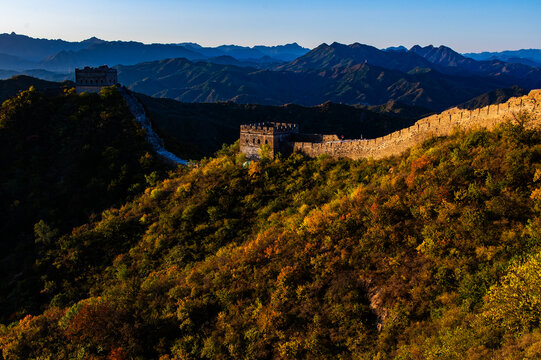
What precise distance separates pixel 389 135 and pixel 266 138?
1189cm

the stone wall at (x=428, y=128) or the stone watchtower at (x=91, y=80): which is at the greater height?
the stone watchtower at (x=91, y=80)

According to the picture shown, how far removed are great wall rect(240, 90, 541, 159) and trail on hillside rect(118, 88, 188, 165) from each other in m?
15.8

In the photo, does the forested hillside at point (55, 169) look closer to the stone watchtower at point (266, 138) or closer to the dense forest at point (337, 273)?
the dense forest at point (337, 273)

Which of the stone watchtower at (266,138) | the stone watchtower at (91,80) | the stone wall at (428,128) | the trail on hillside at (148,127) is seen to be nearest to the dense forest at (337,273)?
the stone wall at (428,128)

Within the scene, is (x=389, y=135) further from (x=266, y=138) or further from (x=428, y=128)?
(x=266, y=138)

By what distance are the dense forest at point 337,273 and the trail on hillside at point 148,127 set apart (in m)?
18.3

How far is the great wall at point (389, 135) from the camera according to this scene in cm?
2523

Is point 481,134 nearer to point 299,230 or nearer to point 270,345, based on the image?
point 299,230

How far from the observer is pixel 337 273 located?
2247 centimetres

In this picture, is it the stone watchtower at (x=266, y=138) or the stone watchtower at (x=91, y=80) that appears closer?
the stone watchtower at (x=266, y=138)

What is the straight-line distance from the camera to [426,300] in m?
18.9

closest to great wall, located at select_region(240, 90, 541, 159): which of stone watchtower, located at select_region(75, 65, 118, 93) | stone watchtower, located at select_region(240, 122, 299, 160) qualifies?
stone watchtower, located at select_region(240, 122, 299, 160)

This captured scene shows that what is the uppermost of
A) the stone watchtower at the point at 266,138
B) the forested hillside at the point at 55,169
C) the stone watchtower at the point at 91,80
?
the stone watchtower at the point at 91,80

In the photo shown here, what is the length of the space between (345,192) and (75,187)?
35.0 meters
